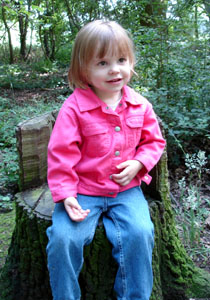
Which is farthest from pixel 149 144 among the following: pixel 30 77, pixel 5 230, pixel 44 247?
pixel 30 77

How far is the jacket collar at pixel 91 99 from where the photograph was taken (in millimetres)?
1839

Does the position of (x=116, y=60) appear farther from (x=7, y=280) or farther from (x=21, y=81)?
(x=21, y=81)

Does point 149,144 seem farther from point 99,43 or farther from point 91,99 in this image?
point 99,43

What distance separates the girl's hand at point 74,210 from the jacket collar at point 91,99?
1.65ft

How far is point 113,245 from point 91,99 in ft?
2.65

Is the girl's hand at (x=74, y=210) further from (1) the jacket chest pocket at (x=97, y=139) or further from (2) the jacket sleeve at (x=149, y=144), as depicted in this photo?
(2) the jacket sleeve at (x=149, y=144)

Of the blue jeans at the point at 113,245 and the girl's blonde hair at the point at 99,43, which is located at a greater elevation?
the girl's blonde hair at the point at 99,43

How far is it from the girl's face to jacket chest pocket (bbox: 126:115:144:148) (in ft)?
0.63

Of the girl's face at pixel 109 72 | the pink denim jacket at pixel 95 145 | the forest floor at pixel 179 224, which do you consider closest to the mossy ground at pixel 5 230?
the forest floor at pixel 179 224

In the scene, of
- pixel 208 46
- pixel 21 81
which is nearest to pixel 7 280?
pixel 208 46

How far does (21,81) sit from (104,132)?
8.11 m

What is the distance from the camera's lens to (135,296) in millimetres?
1687

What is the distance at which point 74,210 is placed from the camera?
5.41 feet

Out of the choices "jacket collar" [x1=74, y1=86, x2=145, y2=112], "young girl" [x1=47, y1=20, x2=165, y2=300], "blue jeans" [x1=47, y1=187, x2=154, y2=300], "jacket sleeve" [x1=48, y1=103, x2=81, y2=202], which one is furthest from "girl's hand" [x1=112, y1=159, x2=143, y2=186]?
"jacket collar" [x1=74, y1=86, x2=145, y2=112]
